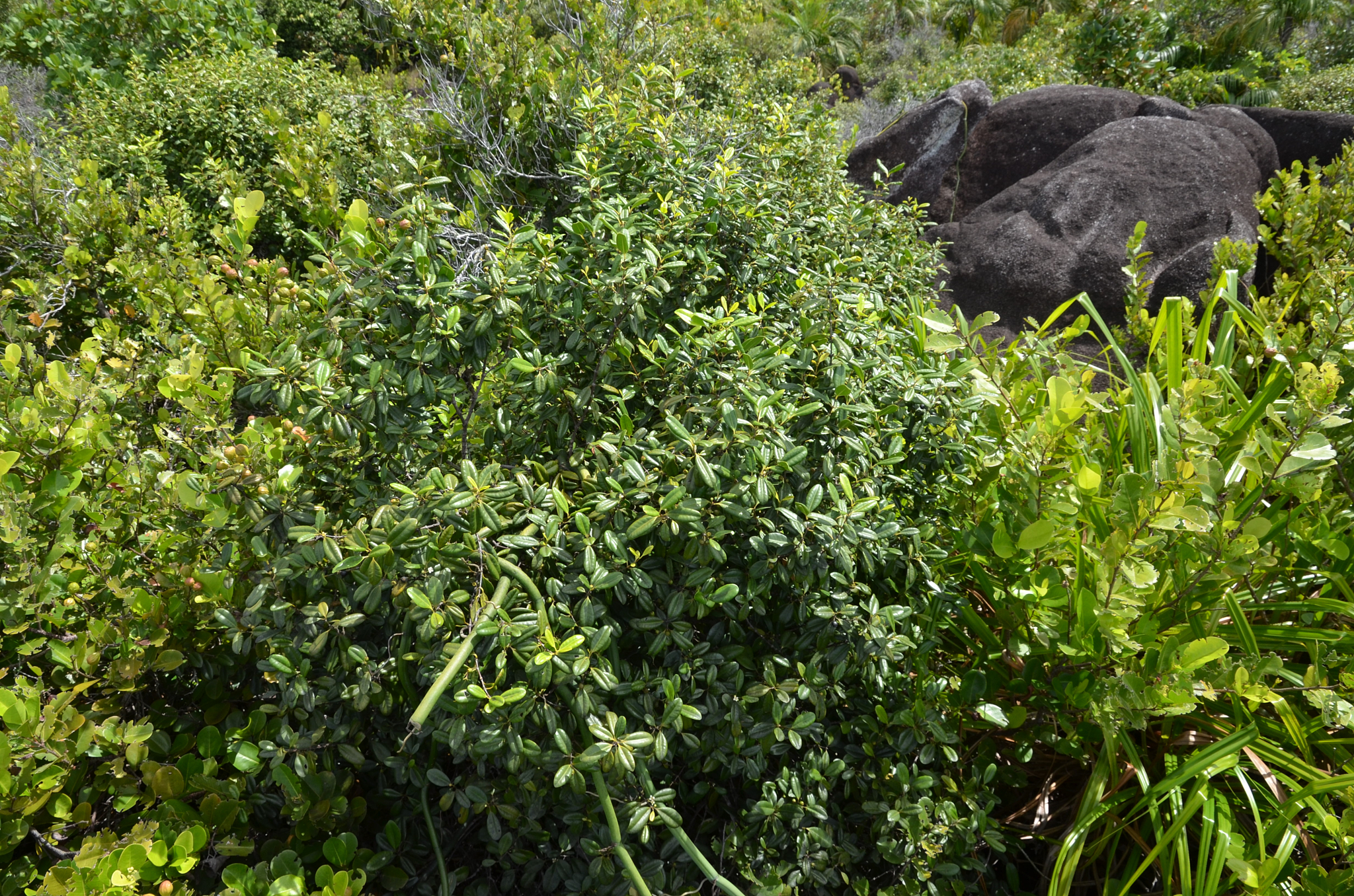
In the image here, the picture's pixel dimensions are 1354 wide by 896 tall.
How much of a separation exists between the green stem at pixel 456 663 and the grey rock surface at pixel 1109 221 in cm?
481

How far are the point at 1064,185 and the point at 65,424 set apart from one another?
6293 millimetres

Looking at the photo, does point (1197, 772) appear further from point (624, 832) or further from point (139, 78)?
point (139, 78)

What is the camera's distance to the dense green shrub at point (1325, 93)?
394 inches

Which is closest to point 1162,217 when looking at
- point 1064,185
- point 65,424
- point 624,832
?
point 1064,185

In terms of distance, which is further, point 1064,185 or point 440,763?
point 1064,185

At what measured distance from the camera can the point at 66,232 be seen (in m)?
3.15

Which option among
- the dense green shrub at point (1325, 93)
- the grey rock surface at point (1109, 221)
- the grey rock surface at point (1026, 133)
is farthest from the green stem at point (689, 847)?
the dense green shrub at point (1325, 93)

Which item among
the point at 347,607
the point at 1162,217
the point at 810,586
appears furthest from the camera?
the point at 1162,217

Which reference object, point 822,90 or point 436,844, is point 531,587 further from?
point 822,90

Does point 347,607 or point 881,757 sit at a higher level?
point 347,607

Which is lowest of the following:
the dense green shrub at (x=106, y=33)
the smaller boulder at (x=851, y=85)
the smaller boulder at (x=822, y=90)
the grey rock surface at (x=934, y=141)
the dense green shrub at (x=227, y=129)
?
the smaller boulder at (x=851, y=85)

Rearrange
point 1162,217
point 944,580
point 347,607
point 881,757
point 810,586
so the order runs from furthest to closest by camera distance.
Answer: point 1162,217
point 944,580
point 881,757
point 810,586
point 347,607

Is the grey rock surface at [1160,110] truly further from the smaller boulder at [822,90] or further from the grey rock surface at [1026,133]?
the smaller boulder at [822,90]

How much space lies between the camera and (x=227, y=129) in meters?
4.93
